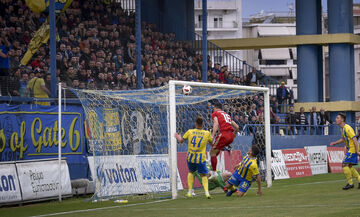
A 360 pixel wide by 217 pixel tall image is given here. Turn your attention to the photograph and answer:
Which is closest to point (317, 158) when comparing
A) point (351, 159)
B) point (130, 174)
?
point (351, 159)

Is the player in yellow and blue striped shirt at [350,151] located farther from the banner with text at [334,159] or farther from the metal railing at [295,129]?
Answer: the banner with text at [334,159]

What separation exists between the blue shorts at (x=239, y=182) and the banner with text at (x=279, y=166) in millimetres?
8818

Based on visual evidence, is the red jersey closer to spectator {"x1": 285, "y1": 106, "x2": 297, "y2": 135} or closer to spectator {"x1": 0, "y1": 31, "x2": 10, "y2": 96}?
spectator {"x1": 0, "y1": 31, "x2": 10, "y2": 96}

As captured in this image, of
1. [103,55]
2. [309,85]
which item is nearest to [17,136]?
[103,55]

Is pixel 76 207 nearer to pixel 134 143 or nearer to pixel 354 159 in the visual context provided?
pixel 134 143

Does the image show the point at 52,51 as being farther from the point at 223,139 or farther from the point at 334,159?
the point at 334,159

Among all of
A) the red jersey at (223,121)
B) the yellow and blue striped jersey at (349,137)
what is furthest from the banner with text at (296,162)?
the yellow and blue striped jersey at (349,137)

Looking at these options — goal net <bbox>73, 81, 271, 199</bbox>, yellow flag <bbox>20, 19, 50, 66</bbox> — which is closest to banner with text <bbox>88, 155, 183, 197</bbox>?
goal net <bbox>73, 81, 271, 199</bbox>

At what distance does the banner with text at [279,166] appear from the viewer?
25.5 metres

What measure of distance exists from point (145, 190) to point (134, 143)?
146 cm

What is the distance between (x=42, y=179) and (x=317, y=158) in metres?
14.8

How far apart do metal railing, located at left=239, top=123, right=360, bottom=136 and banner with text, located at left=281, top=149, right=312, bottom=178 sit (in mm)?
1702

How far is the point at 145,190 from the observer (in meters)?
18.4

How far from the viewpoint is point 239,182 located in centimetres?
1667
